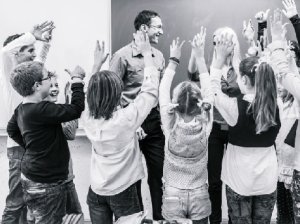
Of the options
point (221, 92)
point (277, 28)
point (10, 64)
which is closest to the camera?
point (277, 28)

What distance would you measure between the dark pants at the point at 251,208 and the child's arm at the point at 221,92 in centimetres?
45

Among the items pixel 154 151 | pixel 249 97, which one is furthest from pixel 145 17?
pixel 249 97

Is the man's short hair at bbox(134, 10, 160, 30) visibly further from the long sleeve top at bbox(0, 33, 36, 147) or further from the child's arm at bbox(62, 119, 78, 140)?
the child's arm at bbox(62, 119, 78, 140)

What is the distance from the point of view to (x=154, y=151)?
2.79m

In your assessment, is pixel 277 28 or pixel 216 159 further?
pixel 216 159

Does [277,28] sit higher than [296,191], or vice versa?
[277,28]

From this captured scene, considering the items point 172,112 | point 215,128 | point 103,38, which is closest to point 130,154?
point 172,112

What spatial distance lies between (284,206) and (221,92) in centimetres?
122

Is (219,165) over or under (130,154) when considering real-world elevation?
under

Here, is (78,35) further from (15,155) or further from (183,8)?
(15,155)

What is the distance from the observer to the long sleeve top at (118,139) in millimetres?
2035

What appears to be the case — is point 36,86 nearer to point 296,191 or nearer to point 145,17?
point 145,17

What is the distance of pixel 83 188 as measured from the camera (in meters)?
3.46

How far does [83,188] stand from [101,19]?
1.51m
